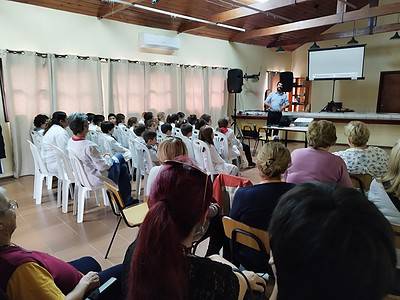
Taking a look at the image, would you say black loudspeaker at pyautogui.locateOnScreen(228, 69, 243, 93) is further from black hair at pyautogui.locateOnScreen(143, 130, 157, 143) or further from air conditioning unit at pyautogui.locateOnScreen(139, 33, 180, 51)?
black hair at pyautogui.locateOnScreen(143, 130, 157, 143)

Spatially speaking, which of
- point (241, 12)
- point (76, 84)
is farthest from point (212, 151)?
point (241, 12)

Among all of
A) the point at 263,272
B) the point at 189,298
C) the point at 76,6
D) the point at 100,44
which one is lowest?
the point at 263,272

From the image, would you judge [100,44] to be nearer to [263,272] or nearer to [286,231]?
[263,272]

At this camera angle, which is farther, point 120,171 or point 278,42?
point 278,42

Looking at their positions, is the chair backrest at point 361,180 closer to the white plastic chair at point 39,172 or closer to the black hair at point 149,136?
the black hair at point 149,136

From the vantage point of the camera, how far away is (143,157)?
3789 millimetres

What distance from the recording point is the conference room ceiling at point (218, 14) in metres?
6.00

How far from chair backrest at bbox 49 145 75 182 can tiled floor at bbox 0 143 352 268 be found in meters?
0.43

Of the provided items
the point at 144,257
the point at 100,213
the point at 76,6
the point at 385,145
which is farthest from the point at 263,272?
the point at 385,145

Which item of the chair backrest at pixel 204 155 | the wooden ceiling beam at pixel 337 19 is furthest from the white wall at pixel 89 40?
the chair backrest at pixel 204 155

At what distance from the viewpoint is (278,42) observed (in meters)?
10.2

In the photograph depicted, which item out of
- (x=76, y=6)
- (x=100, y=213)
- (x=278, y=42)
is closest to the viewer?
(x=100, y=213)

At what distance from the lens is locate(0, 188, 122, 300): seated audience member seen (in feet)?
3.31

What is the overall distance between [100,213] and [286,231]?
3294mm
